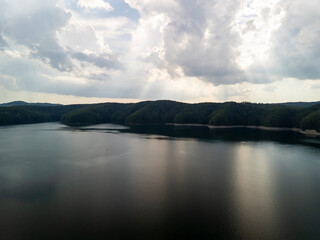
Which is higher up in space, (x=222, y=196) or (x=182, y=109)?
(x=182, y=109)

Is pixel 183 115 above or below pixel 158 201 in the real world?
above

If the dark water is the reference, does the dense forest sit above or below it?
above

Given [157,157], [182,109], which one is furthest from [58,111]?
[157,157]

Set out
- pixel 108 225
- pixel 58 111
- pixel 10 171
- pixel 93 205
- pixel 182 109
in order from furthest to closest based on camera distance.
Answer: pixel 58 111 → pixel 182 109 → pixel 10 171 → pixel 93 205 → pixel 108 225

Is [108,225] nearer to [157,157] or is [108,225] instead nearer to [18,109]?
[157,157]

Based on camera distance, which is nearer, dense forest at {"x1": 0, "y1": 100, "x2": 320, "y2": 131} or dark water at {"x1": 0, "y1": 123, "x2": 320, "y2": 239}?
dark water at {"x1": 0, "y1": 123, "x2": 320, "y2": 239}

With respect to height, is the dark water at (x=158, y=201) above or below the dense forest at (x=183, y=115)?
below

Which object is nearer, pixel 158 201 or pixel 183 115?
pixel 158 201

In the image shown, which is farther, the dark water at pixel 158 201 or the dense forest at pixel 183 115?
the dense forest at pixel 183 115
